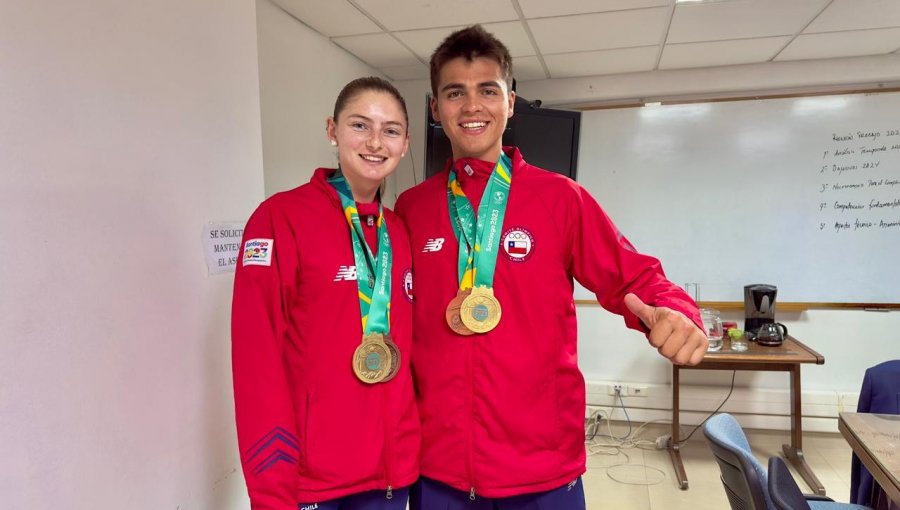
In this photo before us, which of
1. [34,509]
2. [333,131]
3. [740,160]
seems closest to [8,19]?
[333,131]

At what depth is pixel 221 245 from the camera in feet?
5.41

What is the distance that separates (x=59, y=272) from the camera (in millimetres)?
1147

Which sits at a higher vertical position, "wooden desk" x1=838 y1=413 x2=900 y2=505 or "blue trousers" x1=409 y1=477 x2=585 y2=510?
"blue trousers" x1=409 y1=477 x2=585 y2=510

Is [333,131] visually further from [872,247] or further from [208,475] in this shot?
[872,247]

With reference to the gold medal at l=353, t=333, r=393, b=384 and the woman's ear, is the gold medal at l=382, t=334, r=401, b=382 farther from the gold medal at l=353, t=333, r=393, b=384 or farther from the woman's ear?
the woman's ear

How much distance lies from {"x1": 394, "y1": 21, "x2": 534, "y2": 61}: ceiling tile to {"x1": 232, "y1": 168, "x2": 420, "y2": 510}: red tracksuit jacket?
2085 millimetres

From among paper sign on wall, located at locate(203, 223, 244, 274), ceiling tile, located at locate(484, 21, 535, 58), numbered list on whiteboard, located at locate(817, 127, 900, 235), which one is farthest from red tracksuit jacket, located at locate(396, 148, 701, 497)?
numbered list on whiteboard, located at locate(817, 127, 900, 235)

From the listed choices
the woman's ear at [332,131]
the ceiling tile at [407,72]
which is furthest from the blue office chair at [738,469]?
the ceiling tile at [407,72]

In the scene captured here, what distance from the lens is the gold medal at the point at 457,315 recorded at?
1250mm

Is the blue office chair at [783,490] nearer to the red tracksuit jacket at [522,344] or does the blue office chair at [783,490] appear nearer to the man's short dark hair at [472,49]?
the red tracksuit jacket at [522,344]

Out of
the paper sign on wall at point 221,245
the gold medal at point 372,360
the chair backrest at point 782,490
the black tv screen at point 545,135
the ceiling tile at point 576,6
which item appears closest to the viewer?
the gold medal at point 372,360

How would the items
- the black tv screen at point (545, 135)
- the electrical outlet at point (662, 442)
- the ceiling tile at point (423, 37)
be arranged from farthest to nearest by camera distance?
the electrical outlet at point (662, 442) < the black tv screen at point (545, 135) < the ceiling tile at point (423, 37)

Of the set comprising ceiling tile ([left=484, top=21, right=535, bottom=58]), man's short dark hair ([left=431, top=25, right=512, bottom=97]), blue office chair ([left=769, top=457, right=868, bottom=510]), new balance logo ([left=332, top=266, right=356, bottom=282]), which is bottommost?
blue office chair ([left=769, top=457, right=868, bottom=510])

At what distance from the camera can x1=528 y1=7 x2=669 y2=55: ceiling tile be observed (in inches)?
110
